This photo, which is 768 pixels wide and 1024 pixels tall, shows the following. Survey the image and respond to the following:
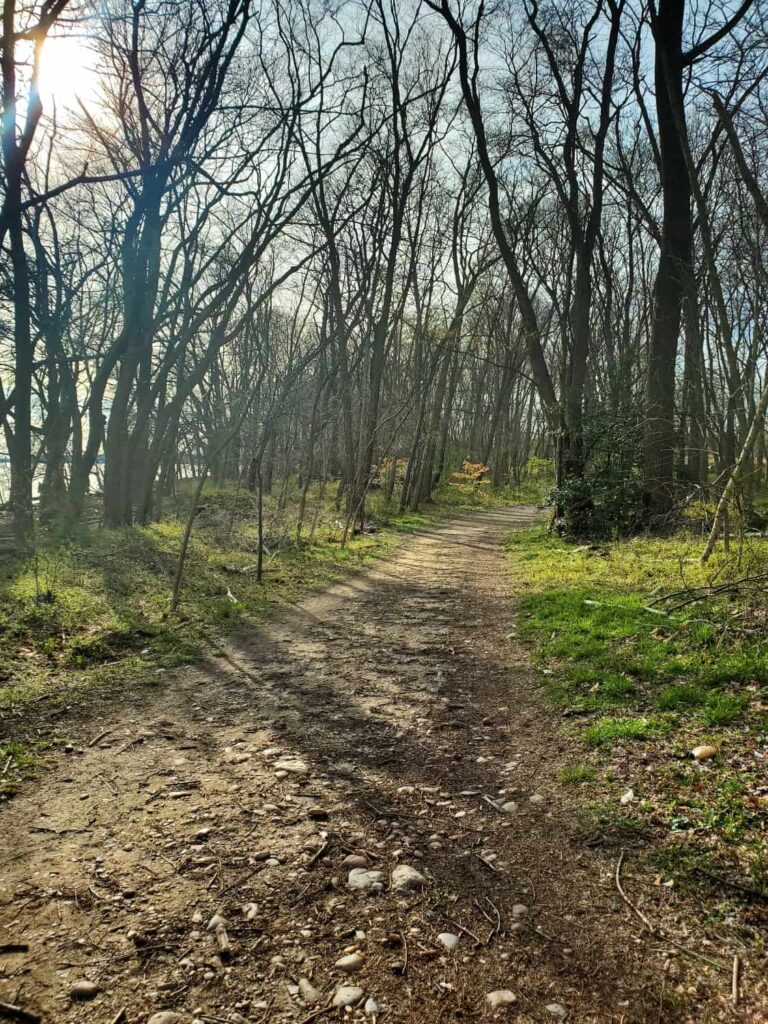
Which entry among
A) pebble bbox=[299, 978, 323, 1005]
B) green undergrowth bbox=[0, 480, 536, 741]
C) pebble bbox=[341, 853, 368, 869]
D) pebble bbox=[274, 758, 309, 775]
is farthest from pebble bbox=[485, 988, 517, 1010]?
green undergrowth bbox=[0, 480, 536, 741]

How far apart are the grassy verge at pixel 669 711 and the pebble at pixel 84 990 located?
86.3 inches

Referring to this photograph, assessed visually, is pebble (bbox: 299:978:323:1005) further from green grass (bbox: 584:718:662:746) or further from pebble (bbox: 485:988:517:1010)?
green grass (bbox: 584:718:662:746)

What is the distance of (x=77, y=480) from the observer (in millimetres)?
16953

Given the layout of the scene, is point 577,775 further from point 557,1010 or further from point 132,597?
point 132,597

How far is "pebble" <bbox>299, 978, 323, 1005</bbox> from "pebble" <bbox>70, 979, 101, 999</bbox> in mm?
686

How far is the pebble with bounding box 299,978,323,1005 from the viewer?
204 cm

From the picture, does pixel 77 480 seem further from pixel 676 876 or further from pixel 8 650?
pixel 676 876

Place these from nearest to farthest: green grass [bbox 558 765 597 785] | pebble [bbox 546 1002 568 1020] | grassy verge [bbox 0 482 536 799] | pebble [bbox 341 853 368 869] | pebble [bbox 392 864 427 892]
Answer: pebble [bbox 546 1002 568 1020]
pebble [bbox 392 864 427 892]
pebble [bbox 341 853 368 869]
green grass [bbox 558 765 597 785]
grassy verge [bbox 0 482 536 799]

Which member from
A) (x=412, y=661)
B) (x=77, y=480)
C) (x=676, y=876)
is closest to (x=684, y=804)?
(x=676, y=876)

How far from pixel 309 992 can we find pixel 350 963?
18 centimetres

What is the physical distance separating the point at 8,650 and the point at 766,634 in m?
6.54

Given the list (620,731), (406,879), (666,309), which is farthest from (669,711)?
(666,309)

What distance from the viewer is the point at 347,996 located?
205cm

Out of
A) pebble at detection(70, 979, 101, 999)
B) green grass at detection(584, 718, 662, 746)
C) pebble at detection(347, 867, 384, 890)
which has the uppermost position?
green grass at detection(584, 718, 662, 746)
